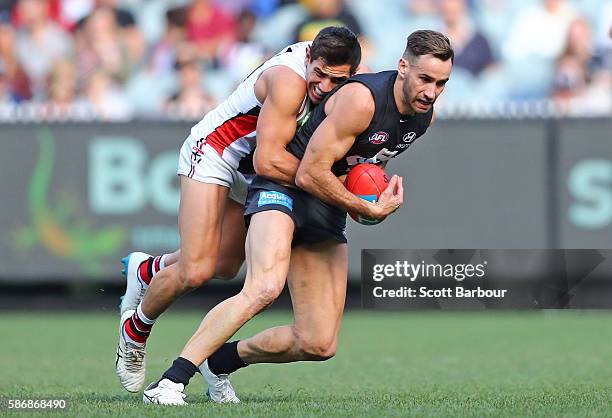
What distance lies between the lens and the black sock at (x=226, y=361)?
313 inches

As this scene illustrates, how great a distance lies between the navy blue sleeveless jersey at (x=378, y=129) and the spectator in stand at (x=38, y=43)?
32.4 feet

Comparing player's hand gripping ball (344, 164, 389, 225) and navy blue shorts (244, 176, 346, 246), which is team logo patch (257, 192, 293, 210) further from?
player's hand gripping ball (344, 164, 389, 225)

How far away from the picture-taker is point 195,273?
323 inches

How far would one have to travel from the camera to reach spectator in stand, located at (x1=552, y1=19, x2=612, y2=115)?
16.0m

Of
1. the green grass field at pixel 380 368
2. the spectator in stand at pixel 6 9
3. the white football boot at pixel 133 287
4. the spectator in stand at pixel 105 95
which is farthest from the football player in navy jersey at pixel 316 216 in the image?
the spectator in stand at pixel 6 9

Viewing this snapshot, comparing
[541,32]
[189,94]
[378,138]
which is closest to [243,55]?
[189,94]

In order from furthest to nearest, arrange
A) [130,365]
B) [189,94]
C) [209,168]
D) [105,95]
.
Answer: [105,95], [189,94], [130,365], [209,168]

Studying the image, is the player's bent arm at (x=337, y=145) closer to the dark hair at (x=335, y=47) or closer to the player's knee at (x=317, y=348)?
the dark hair at (x=335, y=47)

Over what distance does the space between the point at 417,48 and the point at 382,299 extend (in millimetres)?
2769

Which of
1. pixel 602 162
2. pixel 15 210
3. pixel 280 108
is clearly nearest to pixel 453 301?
pixel 280 108

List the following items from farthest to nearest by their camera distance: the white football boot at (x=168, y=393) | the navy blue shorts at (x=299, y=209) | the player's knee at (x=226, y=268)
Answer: the player's knee at (x=226, y=268) < the navy blue shorts at (x=299, y=209) < the white football boot at (x=168, y=393)

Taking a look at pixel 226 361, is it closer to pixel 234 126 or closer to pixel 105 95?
pixel 234 126

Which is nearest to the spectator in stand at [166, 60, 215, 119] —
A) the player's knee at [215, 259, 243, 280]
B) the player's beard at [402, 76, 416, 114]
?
the player's knee at [215, 259, 243, 280]

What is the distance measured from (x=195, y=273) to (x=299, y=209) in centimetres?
90
